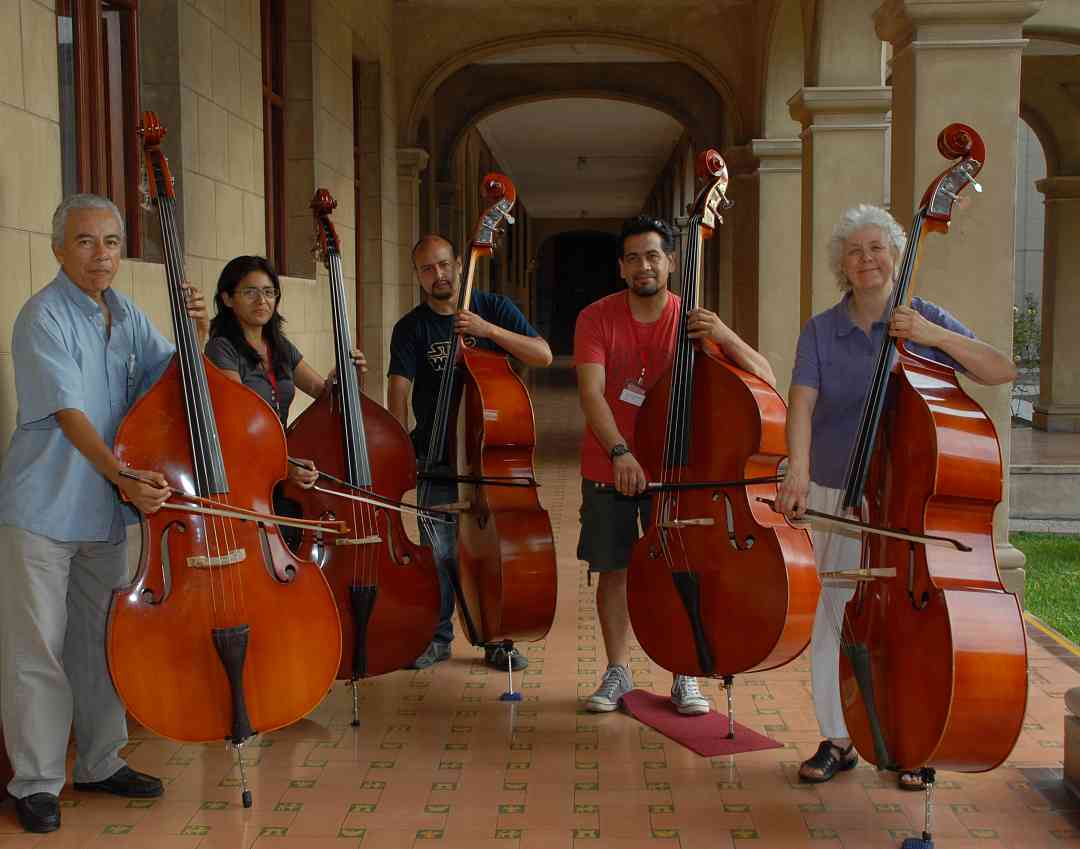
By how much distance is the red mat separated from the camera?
355 cm

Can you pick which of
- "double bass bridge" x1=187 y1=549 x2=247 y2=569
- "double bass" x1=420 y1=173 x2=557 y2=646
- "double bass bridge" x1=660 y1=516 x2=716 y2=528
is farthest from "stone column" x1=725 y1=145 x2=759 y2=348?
"double bass bridge" x1=187 y1=549 x2=247 y2=569

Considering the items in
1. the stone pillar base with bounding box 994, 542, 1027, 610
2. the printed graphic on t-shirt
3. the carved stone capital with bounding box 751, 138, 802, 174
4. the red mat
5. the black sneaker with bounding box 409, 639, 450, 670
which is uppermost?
the carved stone capital with bounding box 751, 138, 802, 174

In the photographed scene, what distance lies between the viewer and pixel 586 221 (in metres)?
34.3

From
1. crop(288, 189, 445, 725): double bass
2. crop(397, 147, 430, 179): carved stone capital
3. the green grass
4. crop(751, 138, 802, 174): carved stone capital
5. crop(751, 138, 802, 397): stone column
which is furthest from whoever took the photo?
crop(397, 147, 430, 179): carved stone capital

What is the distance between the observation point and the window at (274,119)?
21.1 feet

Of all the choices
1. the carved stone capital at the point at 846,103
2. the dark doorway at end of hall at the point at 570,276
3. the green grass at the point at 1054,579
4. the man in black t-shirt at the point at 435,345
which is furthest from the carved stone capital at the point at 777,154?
the dark doorway at end of hall at the point at 570,276

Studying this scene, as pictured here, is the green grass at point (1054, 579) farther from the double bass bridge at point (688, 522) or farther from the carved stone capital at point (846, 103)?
the double bass bridge at point (688, 522)

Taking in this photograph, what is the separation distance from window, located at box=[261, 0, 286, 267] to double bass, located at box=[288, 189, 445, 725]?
2.95 m

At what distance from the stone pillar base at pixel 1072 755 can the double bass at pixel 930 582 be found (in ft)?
1.81

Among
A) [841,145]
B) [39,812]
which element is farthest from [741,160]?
[39,812]

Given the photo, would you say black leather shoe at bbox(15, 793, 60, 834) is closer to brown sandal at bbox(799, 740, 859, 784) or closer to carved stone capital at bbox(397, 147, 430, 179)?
brown sandal at bbox(799, 740, 859, 784)

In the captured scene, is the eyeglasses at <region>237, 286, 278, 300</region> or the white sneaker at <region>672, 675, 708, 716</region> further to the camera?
the white sneaker at <region>672, 675, 708, 716</region>

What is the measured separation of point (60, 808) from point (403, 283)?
7.54 metres

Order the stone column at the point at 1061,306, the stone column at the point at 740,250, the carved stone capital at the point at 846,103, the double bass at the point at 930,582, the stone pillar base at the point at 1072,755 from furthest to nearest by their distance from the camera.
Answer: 1. the stone column at the point at 1061,306
2. the stone column at the point at 740,250
3. the carved stone capital at the point at 846,103
4. the stone pillar base at the point at 1072,755
5. the double bass at the point at 930,582
